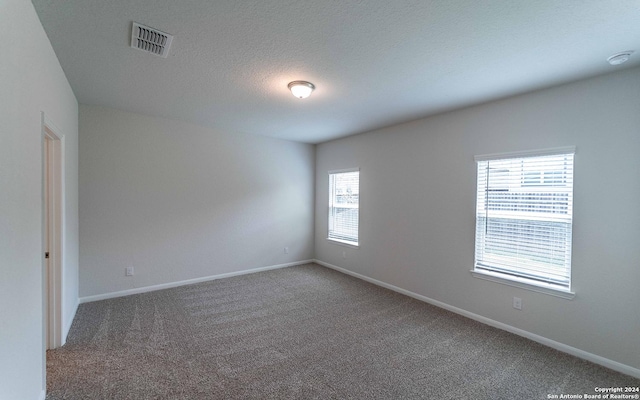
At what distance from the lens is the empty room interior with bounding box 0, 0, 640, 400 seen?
5.87 ft

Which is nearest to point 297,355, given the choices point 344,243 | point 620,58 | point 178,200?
point 344,243

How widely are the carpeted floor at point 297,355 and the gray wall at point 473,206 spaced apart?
323mm

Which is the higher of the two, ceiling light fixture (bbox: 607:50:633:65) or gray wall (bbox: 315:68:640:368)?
ceiling light fixture (bbox: 607:50:633:65)

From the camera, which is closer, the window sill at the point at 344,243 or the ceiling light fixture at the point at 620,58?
the ceiling light fixture at the point at 620,58

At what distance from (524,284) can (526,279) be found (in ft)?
0.21

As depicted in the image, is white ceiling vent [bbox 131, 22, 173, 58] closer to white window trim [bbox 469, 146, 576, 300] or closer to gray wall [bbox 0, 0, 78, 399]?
gray wall [bbox 0, 0, 78, 399]

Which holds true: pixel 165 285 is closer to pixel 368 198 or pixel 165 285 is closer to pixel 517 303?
pixel 368 198

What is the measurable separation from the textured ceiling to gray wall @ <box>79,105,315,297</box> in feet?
2.54

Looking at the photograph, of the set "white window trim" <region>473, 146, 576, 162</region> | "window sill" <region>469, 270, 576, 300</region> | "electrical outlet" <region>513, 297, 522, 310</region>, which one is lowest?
"electrical outlet" <region>513, 297, 522, 310</region>

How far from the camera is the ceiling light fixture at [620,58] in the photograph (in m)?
2.12

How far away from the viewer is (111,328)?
9.80ft

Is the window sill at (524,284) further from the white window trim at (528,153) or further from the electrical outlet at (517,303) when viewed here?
the white window trim at (528,153)

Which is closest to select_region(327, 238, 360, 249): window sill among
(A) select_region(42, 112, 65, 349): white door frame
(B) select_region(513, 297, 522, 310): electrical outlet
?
(B) select_region(513, 297, 522, 310): electrical outlet

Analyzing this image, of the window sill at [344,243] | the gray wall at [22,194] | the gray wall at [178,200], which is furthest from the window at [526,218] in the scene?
the gray wall at [22,194]
